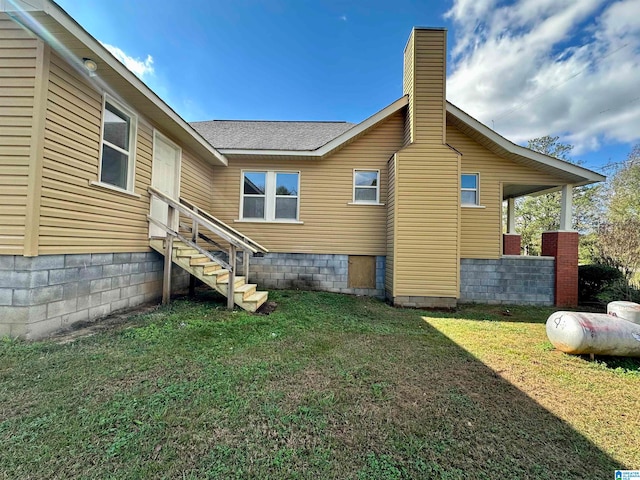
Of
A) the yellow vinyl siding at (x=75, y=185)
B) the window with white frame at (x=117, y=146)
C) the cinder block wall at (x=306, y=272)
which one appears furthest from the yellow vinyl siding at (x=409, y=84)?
the yellow vinyl siding at (x=75, y=185)

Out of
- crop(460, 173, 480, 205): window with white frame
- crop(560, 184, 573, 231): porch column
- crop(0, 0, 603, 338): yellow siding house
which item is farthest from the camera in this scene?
crop(460, 173, 480, 205): window with white frame

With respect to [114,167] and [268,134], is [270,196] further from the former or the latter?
[114,167]

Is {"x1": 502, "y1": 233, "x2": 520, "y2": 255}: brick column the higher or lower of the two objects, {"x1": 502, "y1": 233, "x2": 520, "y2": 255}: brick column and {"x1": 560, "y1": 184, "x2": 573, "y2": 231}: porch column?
the lower

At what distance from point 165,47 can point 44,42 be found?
7.33 meters

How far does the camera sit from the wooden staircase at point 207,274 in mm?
5129

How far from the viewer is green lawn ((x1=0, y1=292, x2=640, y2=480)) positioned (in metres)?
1.70

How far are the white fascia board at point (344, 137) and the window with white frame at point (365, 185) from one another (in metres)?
1.05

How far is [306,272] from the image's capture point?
25.9 feet

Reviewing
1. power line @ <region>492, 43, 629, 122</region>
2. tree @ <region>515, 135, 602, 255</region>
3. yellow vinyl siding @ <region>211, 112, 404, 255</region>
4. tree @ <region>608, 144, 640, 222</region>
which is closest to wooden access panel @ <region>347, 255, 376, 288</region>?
yellow vinyl siding @ <region>211, 112, 404, 255</region>

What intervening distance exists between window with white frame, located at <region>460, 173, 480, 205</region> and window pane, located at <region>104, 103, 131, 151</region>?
8.52 metres

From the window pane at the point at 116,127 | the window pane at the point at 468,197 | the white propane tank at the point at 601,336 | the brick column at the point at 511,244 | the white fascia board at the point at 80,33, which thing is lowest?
the white propane tank at the point at 601,336

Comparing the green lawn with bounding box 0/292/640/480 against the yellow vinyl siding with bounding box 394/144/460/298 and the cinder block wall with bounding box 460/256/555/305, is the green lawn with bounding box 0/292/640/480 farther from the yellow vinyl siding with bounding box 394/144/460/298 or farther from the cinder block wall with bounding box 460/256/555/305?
the cinder block wall with bounding box 460/256/555/305

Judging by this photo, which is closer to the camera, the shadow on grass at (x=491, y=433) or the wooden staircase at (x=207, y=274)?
the shadow on grass at (x=491, y=433)

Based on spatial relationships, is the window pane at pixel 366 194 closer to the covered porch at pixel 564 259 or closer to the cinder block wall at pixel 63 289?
the covered porch at pixel 564 259
